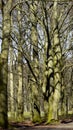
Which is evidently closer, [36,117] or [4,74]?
[4,74]

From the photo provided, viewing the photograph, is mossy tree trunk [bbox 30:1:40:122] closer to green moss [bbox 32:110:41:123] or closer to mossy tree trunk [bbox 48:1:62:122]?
green moss [bbox 32:110:41:123]

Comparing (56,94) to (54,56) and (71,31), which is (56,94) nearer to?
(54,56)

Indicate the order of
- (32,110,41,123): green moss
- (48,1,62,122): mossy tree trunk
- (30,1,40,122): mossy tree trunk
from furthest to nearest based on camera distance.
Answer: (30,1,40,122): mossy tree trunk
(32,110,41,123): green moss
(48,1,62,122): mossy tree trunk

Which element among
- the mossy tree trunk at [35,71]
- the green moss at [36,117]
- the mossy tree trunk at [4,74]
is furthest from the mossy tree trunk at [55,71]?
the mossy tree trunk at [4,74]

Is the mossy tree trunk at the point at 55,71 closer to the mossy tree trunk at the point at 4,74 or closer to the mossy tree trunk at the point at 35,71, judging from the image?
the mossy tree trunk at the point at 35,71

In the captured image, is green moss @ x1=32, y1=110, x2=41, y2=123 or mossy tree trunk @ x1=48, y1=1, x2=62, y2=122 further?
green moss @ x1=32, y1=110, x2=41, y2=123

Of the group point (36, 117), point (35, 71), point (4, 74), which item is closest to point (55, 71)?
point (35, 71)

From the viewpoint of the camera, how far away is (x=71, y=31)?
1378 inches

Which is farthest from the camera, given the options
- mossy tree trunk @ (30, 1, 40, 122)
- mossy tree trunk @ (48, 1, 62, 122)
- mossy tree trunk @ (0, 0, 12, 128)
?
mossy tree trunk @ (30, 1, 40, 122)

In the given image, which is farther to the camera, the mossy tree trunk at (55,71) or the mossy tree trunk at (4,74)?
the mossy tree trunk at (55,71)

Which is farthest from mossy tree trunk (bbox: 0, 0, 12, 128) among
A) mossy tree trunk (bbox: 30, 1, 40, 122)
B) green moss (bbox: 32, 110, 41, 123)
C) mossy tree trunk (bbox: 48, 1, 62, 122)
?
green moss (bbox: 32, 110, 41, 123)

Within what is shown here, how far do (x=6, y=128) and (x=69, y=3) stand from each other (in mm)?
13482

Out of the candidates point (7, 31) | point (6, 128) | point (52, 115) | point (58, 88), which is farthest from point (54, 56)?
point (6, 128)

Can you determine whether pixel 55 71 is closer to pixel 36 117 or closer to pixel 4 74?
pixel 36 117
